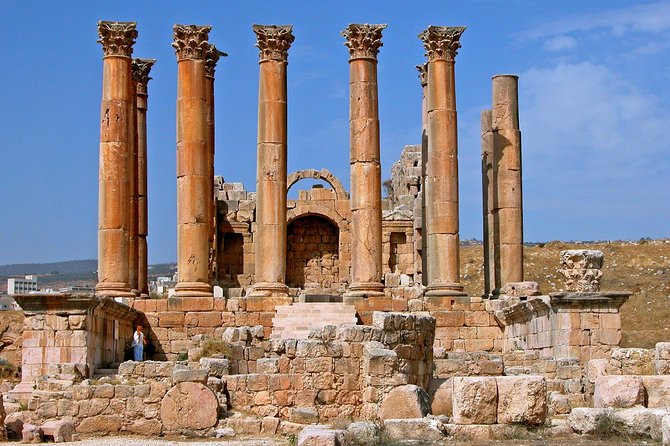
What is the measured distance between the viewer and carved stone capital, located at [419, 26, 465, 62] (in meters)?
37.1

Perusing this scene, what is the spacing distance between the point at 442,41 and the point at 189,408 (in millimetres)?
17618

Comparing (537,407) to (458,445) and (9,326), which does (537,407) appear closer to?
(458,445)

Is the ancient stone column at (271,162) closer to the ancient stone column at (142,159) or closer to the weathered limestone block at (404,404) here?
the ancient stone column at (142,159)

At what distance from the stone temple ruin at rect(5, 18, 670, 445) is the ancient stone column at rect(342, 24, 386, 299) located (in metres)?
0.05

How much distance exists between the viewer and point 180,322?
A: 1366 inches

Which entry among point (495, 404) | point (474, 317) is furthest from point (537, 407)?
point (474, 317)

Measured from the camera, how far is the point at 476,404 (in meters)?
19.7

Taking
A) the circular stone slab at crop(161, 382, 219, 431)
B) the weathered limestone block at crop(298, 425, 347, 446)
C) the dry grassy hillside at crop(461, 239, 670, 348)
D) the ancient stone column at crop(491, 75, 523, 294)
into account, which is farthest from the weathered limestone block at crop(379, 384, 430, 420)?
the dry grassy hillside at crop(461, 239, 670, 348)

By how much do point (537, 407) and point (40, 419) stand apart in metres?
9.56

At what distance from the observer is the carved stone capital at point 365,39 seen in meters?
37.0

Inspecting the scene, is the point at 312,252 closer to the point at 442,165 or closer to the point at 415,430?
the point at 442,165

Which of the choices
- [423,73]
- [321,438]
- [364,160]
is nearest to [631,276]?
[423,73]

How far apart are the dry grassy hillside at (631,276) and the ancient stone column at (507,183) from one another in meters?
6.49

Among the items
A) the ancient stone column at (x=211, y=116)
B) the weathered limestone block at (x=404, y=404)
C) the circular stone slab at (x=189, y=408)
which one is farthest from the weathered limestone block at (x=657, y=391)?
the ancient stone column at (x=211, y=116)
